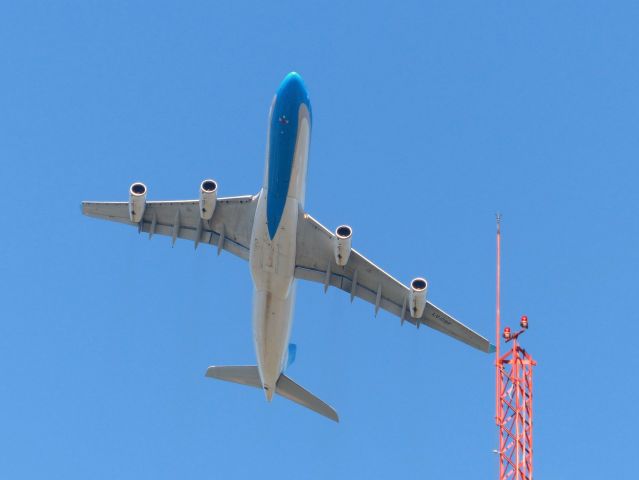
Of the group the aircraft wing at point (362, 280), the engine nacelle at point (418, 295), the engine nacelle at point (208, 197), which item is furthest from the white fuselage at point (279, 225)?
the engine nacelle at point (418, 295)

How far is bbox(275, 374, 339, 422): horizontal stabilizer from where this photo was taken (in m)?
65.6

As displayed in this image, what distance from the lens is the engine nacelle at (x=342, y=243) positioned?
60.2m

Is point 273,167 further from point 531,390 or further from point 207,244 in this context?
point 531,390

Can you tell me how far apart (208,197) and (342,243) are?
676 cm

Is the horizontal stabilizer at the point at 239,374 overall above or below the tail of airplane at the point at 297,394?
above

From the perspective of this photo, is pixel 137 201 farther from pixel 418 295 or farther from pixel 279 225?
pixel 418 295

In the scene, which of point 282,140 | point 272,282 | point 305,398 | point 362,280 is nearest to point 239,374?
point 305,398

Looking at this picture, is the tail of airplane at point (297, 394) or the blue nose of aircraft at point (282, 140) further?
the tail of airplane at point (297, 394)

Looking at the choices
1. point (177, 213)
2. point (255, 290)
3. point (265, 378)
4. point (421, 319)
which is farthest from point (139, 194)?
point (421, 319)

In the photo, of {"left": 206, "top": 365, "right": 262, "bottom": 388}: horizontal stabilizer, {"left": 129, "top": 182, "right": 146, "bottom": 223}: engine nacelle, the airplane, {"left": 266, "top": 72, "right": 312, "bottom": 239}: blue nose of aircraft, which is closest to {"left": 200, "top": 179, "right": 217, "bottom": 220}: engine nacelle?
the airplane

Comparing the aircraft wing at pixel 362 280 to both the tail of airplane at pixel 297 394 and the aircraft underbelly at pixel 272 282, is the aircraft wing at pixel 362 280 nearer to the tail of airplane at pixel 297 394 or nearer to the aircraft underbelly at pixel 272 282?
the aircraft underbelly at pixel 272 282

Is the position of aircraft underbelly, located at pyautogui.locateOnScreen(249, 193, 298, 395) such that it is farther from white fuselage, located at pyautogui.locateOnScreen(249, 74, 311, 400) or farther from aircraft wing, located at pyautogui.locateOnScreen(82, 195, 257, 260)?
aircraft wing, located at pyautogui.locateOnScreen(82, 195, 257, 260)

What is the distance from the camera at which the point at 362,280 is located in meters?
63.8

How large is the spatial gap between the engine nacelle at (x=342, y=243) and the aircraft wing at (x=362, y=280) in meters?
1.12
